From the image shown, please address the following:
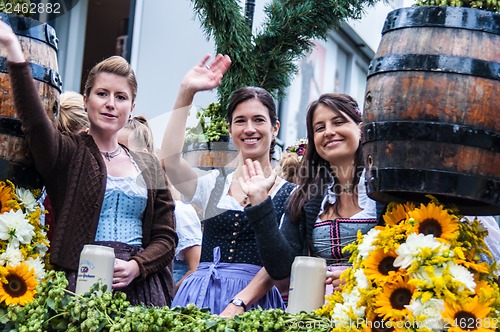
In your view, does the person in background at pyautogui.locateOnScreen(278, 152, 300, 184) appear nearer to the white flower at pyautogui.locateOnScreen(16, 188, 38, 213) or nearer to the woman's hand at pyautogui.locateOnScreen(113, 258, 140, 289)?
the woman's hand at pyautogui.locateOnScreen(113, 258, 140, 289)

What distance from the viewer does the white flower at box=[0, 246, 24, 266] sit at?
11.7ft

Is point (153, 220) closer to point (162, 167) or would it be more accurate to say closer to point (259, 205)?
point (162, 167)

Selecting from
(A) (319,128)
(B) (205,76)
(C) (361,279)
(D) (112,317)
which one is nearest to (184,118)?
(B) (205,76)

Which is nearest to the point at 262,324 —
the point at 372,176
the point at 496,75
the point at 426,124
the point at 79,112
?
the point at 372,176

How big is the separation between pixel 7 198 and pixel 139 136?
1.45 metres

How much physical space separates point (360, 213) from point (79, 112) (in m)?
1.70

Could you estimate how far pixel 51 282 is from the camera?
3.39 m

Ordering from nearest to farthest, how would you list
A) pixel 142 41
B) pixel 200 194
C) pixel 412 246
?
pixel 412 246
pixel 200 194
pixel 142 41

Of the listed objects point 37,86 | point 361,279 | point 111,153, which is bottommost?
point 361,279

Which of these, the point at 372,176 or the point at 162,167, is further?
the point at 162,167

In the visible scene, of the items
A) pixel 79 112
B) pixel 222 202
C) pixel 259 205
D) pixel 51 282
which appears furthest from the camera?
pixel 79 112

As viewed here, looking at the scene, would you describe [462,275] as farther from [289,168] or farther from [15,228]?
[289,168]

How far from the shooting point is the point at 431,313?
2.97 m

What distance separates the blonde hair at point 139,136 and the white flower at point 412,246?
209cm
